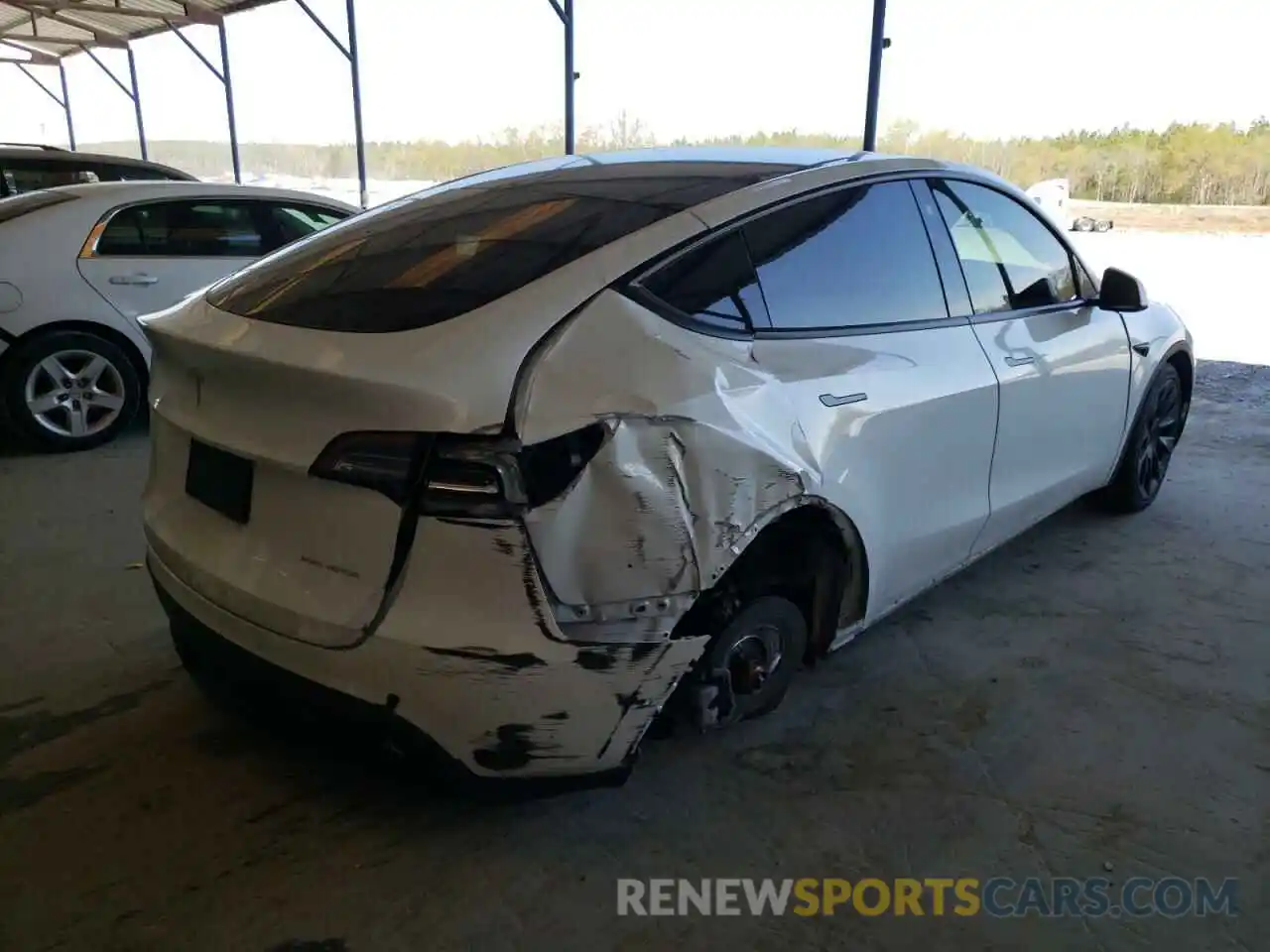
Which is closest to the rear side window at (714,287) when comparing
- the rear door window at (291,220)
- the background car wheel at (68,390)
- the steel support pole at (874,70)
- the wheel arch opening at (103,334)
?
the wheel arch opening at (103,334)

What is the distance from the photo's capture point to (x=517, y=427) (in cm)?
165

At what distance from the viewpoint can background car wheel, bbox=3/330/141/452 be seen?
490 centimetres

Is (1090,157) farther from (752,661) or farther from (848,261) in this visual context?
(752,661)

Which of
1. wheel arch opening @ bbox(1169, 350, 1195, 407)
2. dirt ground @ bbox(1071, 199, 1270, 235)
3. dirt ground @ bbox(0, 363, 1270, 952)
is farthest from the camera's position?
dirt ground @ bbox(1071, 199, 1270, 235)

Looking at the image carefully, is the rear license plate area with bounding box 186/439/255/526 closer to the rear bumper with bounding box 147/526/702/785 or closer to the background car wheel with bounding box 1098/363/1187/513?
the rear bumper with bounding box 147/526/702/785

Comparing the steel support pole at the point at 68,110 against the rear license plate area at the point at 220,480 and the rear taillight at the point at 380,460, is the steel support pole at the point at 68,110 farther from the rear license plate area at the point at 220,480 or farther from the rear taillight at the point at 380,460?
the rear taillight at the point at 380,460

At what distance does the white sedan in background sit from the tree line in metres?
5.41

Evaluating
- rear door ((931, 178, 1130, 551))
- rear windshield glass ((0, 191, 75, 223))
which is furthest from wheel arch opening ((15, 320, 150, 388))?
rear door ((931, 178, 1130, 551))

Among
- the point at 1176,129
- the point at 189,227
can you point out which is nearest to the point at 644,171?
the point at 189,227

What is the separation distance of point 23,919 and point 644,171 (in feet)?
7.15

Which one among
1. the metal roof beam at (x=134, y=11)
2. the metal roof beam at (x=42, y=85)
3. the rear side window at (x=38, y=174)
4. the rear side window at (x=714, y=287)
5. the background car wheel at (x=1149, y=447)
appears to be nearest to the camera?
the rear side window at (x=714, y=287)

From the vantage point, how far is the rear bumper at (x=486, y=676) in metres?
1.67

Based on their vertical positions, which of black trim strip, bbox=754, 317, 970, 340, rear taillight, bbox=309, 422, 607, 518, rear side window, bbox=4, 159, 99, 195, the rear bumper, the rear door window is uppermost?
rear side window, bbox=4, 159, 99, 195

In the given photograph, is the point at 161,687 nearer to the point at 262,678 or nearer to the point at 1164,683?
the point at 262,678
